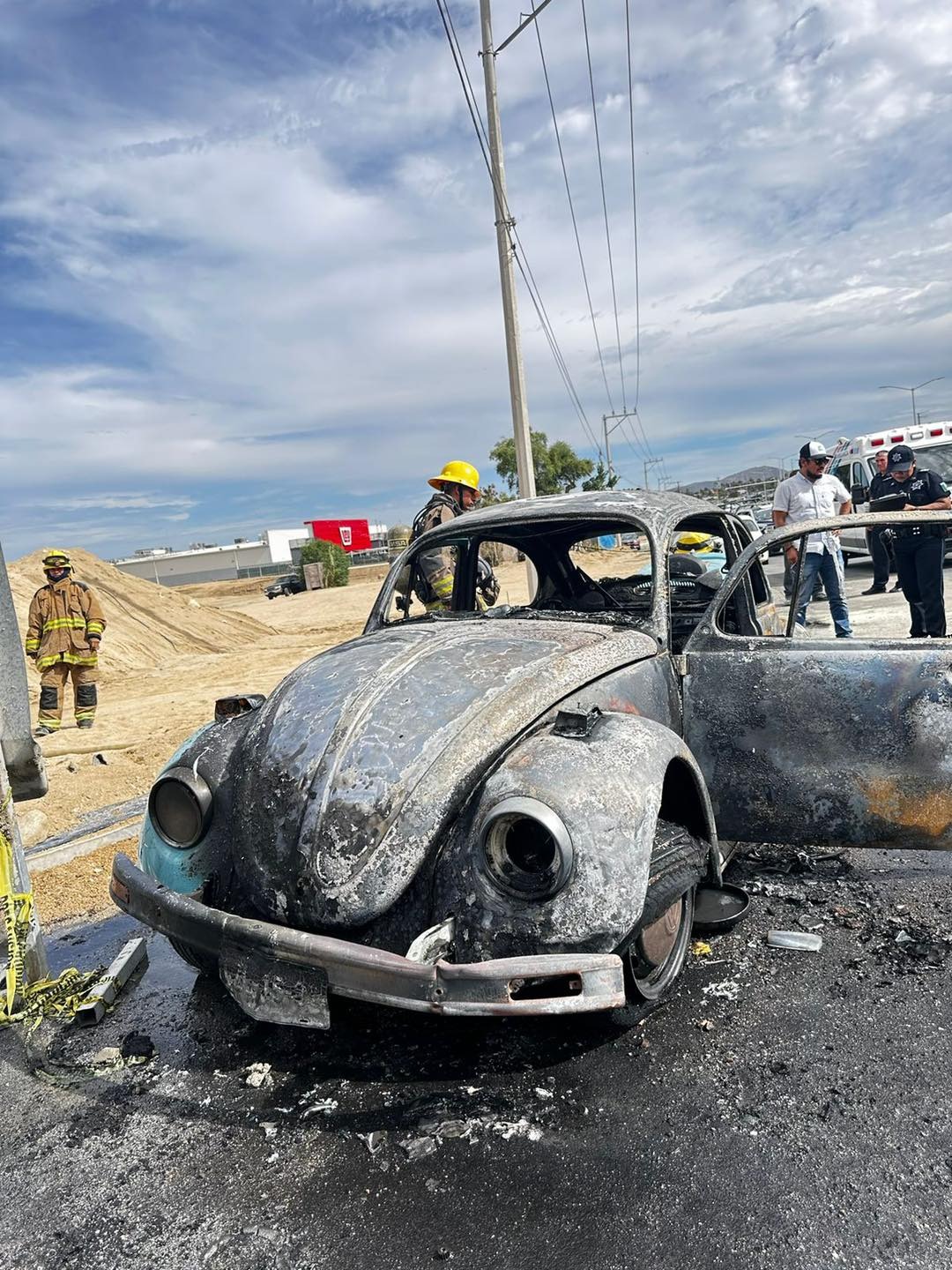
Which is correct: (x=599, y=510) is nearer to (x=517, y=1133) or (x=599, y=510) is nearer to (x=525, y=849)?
(x=525, y=849)

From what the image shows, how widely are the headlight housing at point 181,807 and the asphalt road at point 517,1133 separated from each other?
0.76 metres

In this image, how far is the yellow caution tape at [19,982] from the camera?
320 centimetres

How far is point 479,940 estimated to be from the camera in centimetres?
231

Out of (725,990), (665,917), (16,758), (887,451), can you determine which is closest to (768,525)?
(887,451)

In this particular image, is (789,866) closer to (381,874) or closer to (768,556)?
(768,556)

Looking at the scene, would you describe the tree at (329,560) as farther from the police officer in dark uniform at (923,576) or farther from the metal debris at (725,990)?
the metal debris at (725,990)

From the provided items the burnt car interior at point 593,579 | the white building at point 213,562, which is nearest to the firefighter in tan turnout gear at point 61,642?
the burnt car interior at point 593,579

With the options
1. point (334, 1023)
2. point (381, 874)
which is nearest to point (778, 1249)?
point (381, 874)

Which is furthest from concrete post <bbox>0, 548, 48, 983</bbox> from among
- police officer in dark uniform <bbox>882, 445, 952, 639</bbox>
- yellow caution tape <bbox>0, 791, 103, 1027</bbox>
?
police officer in dark uniform <bbox>882, 445, 952, 639</bbox>

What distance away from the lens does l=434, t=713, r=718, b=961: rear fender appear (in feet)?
7.33

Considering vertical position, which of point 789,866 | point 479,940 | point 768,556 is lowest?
point 789,866

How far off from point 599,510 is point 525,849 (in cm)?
209

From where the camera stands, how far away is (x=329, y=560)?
42719 mm

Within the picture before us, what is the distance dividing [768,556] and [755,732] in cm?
111
